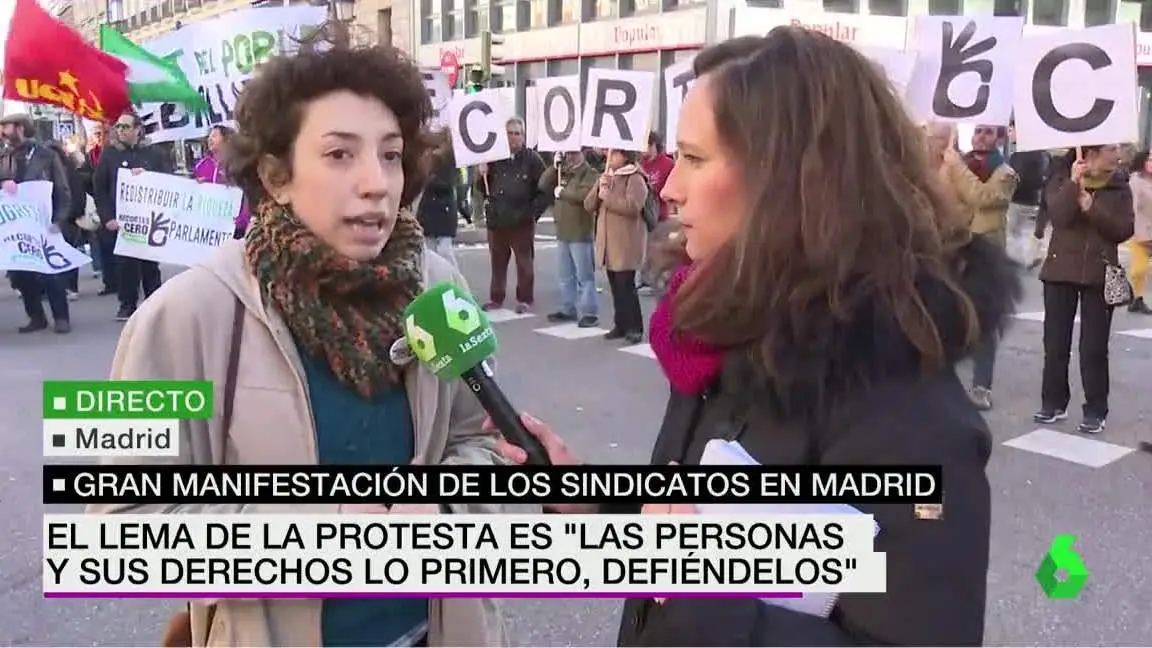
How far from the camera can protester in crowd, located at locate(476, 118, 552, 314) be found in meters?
9.50

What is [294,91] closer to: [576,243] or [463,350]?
[463,350]

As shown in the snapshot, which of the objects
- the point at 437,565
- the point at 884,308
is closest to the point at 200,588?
the point at 437,565

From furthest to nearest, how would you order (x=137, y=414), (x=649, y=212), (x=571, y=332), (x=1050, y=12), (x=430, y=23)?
(x=430, y=23)
(x=1050, y=12)
(x=571, y=332)
(x=649, y=212)
(x=137, y=414)

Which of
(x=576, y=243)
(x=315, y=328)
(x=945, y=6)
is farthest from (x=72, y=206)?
(x=945, y=6)

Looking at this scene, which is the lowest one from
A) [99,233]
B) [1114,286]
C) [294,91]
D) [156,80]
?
[99,233]

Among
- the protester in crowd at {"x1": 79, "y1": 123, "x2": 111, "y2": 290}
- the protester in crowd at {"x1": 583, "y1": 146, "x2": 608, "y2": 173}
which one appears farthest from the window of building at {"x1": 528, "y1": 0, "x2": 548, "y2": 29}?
the protester in crowd at {"x1": 583, "y1": 146, "x2": 608, "y2": 173}

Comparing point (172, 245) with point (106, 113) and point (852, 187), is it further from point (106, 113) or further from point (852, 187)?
point (852, 187)

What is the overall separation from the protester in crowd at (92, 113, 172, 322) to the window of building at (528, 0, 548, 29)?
1923 cm

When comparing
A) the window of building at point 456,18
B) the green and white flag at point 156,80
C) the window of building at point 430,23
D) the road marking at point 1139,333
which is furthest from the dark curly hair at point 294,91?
the window of building at point 430,23

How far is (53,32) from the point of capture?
7738mm

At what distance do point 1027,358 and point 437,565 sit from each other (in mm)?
7145

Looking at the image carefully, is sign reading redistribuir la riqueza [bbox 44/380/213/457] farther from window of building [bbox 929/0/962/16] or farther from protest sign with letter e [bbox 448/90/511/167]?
window of building [bbox 929/0/962/16]

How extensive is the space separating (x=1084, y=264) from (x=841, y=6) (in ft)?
62.2

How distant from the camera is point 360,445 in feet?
5.72
